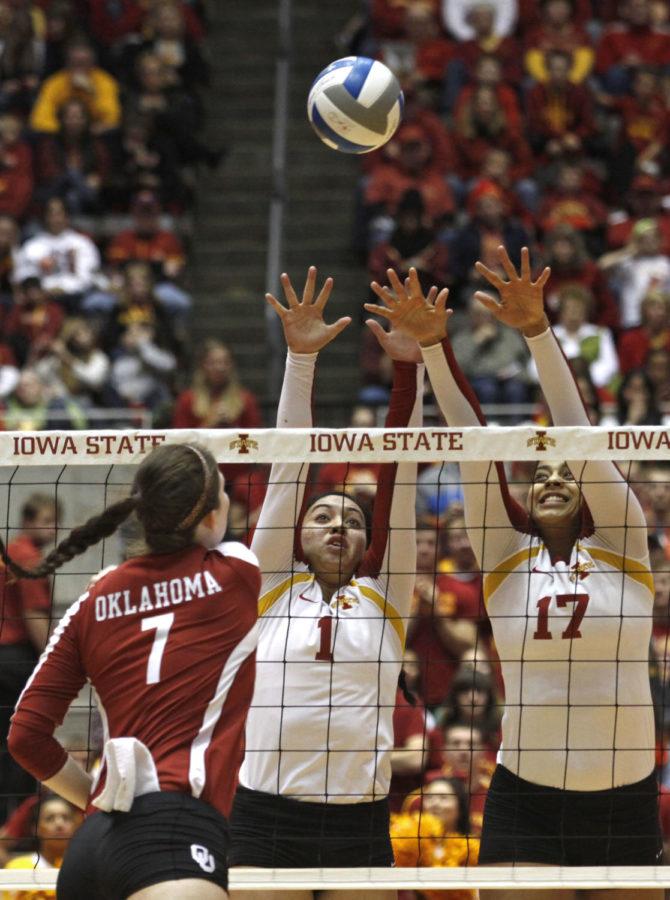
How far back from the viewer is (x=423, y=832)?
705cm

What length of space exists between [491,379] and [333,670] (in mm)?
6747

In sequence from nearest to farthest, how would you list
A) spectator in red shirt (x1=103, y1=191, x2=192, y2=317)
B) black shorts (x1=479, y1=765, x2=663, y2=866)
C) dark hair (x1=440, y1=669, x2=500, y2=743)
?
black shorts (x1=479, y1=765, x2=663, y2=866), dark hair (x1=440, y1=669, x2=500, y2=743), spectator in red shirt (x1=103, y1=191, x2=192, y2=317)

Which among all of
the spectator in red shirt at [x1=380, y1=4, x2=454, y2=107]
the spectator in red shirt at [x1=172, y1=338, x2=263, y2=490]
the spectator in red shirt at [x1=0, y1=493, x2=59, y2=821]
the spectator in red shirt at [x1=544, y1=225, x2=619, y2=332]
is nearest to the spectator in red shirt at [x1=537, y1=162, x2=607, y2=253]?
the spectator in red shirt at [x1=544, y1=225, x2=619, y2=332]

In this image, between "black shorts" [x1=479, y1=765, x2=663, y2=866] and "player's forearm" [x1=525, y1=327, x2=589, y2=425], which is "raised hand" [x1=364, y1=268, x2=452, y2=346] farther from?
"black shorts" [x1=479, y1=765, x2=663, y2=866]

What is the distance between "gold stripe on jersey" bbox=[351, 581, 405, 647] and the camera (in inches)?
232

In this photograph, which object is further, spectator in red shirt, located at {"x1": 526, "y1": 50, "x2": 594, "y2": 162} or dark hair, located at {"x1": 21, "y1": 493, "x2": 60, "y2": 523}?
spectator in red shirt, located at {"x1": 526, "y1": 50, "x2": 594, "y2": 162}

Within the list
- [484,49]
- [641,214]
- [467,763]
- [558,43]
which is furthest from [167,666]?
[558,43]

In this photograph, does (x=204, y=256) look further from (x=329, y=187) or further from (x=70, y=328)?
(x=70, y=328)

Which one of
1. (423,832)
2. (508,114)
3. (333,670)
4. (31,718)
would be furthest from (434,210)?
(31,718)

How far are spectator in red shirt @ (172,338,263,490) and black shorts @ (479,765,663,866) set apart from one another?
21.4 ft

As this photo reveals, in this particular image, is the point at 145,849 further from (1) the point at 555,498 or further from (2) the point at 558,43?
(2) the point at 558,43

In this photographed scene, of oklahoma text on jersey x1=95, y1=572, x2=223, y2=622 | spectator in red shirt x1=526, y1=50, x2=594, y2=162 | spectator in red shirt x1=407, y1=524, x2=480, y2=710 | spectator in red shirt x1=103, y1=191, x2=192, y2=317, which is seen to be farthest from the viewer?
spectator in red shirt x1=526, y1=50, x2=594, y2=162

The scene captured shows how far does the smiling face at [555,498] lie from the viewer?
583 centimetres

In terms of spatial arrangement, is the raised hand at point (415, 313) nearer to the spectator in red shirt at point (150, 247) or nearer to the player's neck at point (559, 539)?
the player's neck at point (559, 539)
